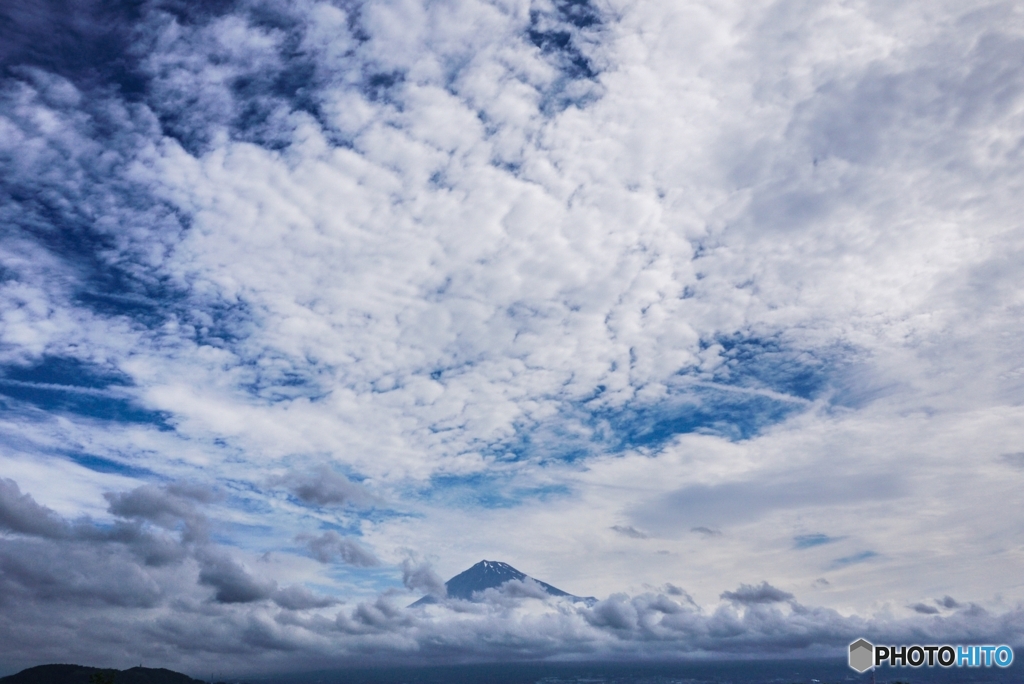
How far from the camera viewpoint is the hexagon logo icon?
7050cm

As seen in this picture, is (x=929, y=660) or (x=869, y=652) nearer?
(x=929, y=660)

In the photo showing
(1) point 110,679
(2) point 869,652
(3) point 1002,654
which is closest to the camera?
(3) point 1002,654

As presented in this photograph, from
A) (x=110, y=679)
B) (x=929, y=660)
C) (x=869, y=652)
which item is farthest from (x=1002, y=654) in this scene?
(x=110, y=679)

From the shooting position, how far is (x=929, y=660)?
65688mm

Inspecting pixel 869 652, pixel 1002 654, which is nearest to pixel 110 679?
pixel 869 652

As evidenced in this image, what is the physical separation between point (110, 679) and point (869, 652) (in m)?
202

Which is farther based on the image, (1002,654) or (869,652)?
(869,652)

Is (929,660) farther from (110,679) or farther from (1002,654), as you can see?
(110,679)

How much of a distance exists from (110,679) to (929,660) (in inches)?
8201

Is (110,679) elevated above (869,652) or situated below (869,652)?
below

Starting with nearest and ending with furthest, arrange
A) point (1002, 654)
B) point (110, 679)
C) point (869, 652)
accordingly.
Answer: point (1002, 654) → point (869, 652) → point (110, 679)

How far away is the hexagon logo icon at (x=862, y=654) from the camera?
70500 mm

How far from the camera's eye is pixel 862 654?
71.4 meters

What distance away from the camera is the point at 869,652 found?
70625 mm
